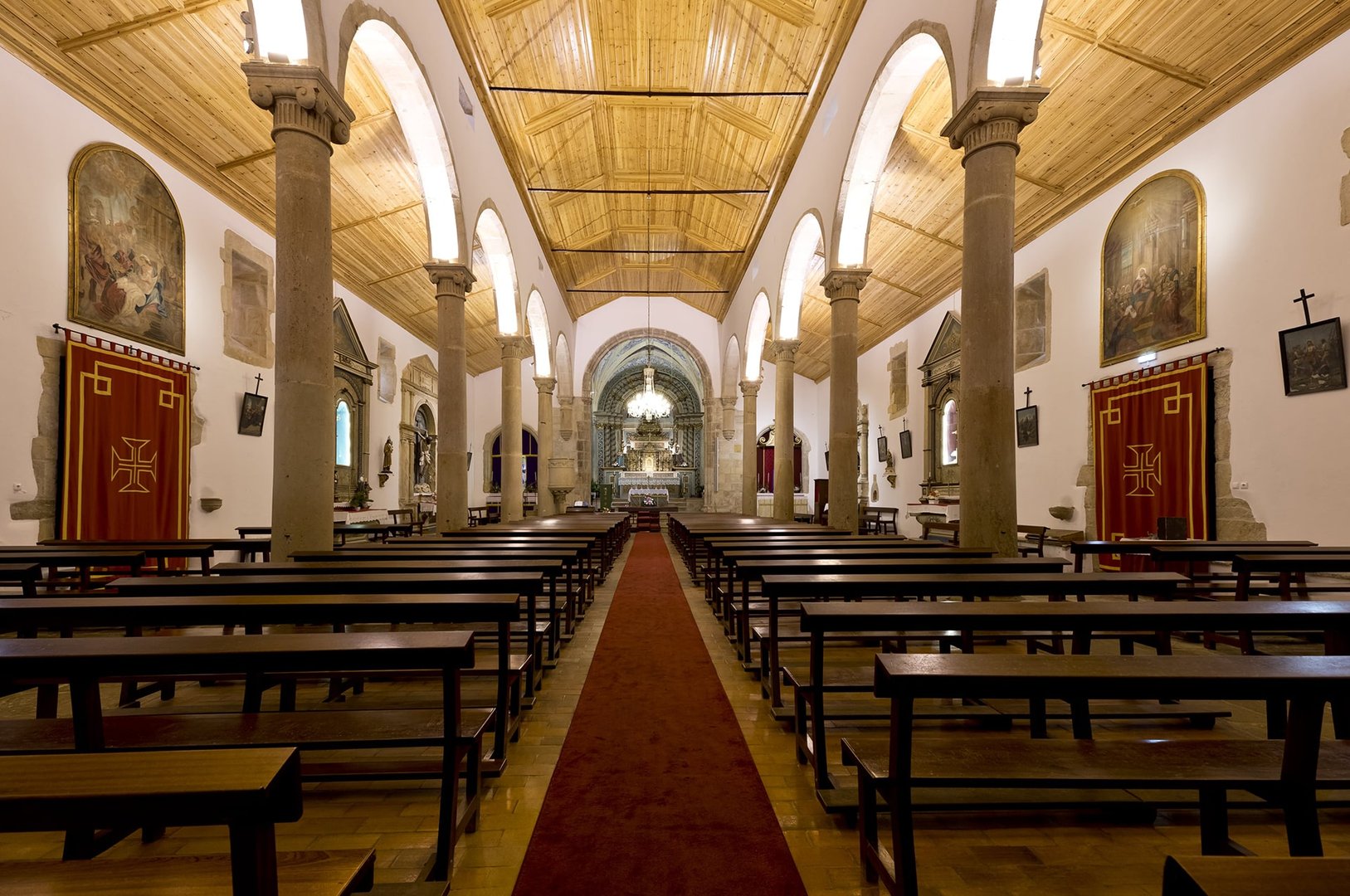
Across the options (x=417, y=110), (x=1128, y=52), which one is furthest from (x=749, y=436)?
(x=1128, y=52)

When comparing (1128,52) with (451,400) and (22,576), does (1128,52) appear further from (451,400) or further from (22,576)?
(22,576)

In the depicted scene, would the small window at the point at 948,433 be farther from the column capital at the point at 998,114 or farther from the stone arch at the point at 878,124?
the column capital at the point at 998,114

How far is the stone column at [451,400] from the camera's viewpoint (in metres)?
8.16

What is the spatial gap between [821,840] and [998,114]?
5156 mm

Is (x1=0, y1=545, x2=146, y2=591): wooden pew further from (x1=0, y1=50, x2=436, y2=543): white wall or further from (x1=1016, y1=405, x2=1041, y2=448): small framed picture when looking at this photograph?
(x1=1016, y1=405, x2=1041, y2=448): small framed picture

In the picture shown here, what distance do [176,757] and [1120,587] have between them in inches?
140

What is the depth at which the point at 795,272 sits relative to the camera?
11898mm

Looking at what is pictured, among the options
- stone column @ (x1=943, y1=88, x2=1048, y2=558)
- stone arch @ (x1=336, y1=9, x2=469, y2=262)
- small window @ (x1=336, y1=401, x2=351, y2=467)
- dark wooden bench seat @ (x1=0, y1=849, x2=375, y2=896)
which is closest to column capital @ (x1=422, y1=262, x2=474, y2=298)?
stone arch @ (x1=336, y1=9, x2=469, y2=262)

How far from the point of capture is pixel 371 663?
178cm

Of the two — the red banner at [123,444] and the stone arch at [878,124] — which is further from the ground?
the stone arch at [878,124]

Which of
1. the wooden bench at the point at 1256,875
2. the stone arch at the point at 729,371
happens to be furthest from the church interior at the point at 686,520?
the stone arch at the point at 729,371

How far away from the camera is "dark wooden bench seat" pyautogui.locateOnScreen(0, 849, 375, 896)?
1005mm

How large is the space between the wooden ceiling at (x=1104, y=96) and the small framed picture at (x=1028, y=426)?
8.65 feet

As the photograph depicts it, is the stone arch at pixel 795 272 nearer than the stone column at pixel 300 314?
No
